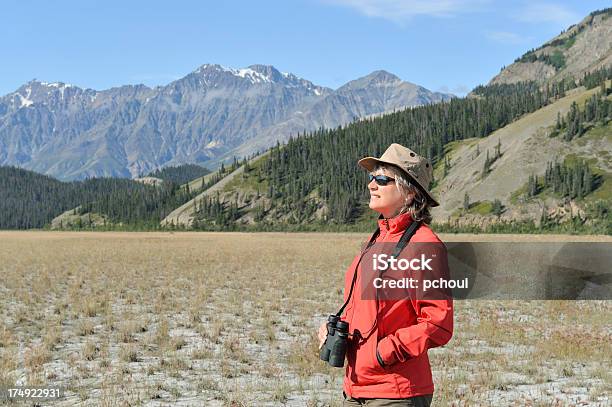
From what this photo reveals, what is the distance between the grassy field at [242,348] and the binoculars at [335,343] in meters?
4.91

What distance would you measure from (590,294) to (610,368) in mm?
12968

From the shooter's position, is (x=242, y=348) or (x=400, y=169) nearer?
(x=400, y=169)

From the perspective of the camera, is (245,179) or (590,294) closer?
(590,294)

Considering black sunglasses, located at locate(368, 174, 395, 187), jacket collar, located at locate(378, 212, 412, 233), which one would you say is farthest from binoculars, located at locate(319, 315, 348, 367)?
black sunglasses, located at locate(368, 174, 395, 187)

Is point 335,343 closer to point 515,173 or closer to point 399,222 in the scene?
point 399,222

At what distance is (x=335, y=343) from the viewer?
13.5 ft

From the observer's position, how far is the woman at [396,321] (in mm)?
3918

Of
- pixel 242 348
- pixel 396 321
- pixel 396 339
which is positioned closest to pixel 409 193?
pixel 396 321

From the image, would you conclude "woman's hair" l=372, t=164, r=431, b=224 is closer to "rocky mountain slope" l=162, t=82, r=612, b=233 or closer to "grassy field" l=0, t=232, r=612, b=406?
"grassy field" l=0, t=232, r=612, b=406

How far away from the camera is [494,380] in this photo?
991 cm

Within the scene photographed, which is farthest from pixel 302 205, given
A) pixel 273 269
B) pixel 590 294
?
pixel 590 294

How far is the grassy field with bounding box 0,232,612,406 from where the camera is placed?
9.38 m

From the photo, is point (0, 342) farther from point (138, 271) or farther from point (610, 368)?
point (138, 271)

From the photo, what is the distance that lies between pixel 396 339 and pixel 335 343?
0.45 metres
